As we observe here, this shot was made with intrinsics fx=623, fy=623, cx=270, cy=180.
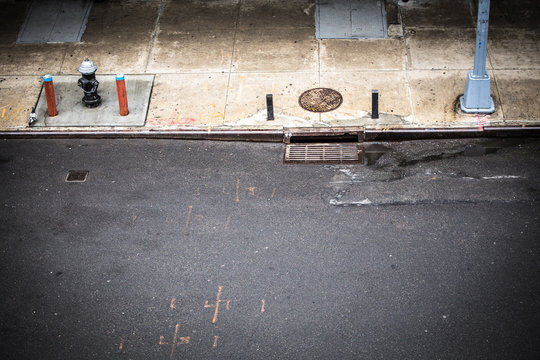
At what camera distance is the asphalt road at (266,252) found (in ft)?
23.9

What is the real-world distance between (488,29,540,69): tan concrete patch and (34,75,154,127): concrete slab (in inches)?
273

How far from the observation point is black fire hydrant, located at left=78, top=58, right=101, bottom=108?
11.4 metres

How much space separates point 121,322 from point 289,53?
7.22 meters

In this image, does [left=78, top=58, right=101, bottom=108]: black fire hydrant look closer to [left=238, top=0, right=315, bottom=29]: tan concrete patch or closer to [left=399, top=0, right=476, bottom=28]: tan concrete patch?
[left=238, top=0, right=315, bottom=29]: tan concrete patch

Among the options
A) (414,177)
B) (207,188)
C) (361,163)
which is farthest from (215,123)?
(414,177)

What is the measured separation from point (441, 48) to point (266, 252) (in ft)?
21.8

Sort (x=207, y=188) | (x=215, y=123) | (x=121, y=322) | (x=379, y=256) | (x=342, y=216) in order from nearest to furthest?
(x=121, y=322) < (x=379, y=256) < (x=342, y=216) < (x=207, y=188) < (x=215, y=123)

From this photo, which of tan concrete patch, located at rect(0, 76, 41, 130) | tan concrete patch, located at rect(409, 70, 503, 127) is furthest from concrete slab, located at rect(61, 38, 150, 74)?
tan concrete patch, located at rect(409, 70, 503, 127)

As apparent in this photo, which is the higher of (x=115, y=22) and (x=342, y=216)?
(x=115, y=22)

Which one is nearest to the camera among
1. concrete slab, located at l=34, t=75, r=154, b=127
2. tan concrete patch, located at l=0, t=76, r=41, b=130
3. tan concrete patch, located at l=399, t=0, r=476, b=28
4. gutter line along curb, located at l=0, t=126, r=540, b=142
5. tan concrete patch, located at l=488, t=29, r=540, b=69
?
gutter line along curb, located at l=0, t=126, r=540, b=142

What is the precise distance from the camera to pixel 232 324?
24.5 feet

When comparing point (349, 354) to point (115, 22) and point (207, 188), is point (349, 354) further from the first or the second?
point (115, 22)

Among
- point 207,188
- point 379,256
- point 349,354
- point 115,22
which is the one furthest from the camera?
point 115,22

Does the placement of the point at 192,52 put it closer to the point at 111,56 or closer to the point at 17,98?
the point at 111,56
